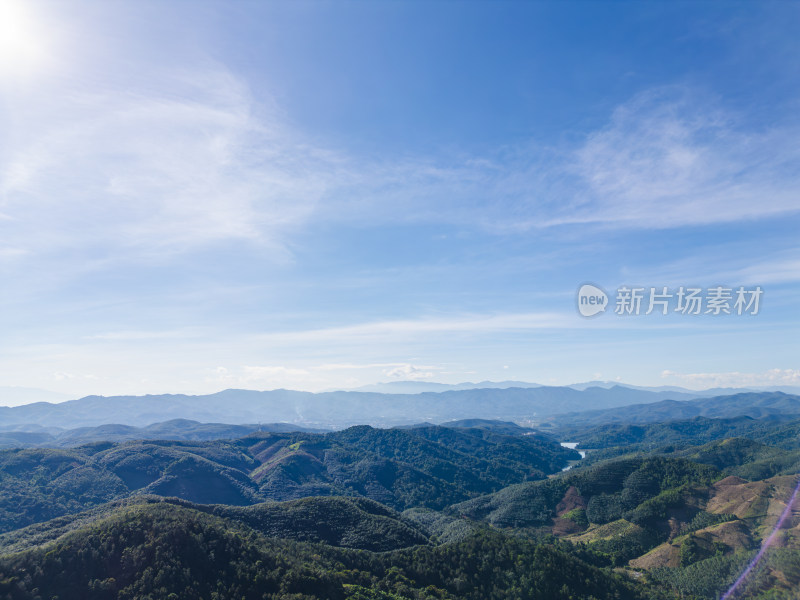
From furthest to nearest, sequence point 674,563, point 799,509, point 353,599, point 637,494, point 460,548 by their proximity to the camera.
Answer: point 637,494
point 799,509
point 674,563
point 460,548
point 353,599

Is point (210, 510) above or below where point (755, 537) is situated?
above

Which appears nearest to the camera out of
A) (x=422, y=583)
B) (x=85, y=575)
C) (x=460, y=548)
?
(x=85, y=575)

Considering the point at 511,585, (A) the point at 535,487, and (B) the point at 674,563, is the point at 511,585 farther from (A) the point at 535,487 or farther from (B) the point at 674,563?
(A) the point at 535,487

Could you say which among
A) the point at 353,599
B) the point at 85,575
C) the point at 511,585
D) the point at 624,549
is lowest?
the point at 624,549

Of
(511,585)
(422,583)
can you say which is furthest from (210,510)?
(511,585)

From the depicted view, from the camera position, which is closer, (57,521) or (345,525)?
(57,521)

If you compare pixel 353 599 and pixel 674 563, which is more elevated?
pixel 353 599

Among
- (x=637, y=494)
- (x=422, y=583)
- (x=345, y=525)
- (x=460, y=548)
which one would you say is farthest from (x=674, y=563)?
(x=345, y=525)

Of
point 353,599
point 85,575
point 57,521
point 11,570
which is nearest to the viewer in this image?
point 11,570

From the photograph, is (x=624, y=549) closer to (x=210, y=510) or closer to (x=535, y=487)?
(x=535, y=487)
